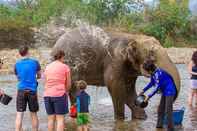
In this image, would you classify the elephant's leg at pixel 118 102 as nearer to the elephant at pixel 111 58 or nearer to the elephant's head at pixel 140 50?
the elephant at pixel 111 58

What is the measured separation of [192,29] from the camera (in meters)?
55.5

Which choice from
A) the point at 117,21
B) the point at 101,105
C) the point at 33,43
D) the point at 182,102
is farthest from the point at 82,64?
the point at 117,21

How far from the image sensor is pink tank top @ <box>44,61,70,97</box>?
36.7 feet

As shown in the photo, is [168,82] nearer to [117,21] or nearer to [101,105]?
[101,105]

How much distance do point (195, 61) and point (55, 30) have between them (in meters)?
3.96

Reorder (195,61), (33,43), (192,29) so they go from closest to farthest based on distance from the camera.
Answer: (195,61) → (33,43) → (192,29)

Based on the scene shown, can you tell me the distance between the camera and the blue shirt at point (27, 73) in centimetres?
1154

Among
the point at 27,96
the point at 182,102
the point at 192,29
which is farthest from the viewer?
the point at 192,29

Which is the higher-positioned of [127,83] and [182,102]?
[127,83]

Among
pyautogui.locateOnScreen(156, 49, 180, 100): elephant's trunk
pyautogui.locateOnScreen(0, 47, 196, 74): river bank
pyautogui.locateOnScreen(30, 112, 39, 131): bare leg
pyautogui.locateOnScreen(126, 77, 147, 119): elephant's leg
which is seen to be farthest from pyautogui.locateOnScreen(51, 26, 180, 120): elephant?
pyautogui.locateOnScreen(0, 47, 196, 74): river bank

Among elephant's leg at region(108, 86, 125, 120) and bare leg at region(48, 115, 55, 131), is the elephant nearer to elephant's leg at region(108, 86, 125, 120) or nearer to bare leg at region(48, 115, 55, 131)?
elephant's leg at region(108, 86, 125, 120)

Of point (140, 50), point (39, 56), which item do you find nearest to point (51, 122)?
point (140, 50)

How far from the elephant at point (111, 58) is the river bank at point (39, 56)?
15.9 meters

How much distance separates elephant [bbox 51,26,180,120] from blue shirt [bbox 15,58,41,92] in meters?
2.90
